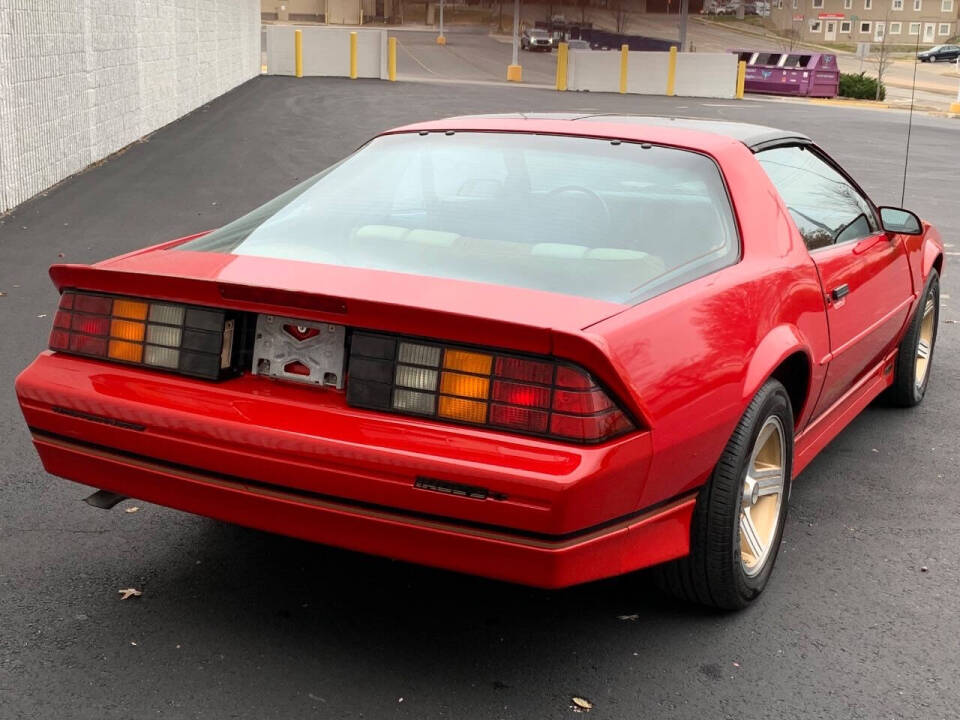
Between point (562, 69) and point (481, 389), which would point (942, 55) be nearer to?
point (562, 69)

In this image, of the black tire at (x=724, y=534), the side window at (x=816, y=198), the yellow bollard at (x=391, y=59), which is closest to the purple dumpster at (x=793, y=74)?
the yellow bollard at (x=391, y=59)

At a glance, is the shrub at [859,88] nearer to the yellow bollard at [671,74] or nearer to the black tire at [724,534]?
the yellow bollard at [671,74]

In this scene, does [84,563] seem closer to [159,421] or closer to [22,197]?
[159,421]

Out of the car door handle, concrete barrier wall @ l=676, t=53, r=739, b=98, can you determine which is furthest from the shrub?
the car door handle

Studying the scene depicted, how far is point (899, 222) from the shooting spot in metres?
4.85

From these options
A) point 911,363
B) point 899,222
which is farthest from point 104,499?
point 911,363

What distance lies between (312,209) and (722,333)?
1418mm

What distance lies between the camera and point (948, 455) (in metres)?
5.11

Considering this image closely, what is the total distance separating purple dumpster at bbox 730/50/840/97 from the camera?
39094 mm

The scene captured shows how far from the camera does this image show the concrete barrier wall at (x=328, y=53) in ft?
123

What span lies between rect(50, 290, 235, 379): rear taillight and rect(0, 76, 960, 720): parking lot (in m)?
0.77

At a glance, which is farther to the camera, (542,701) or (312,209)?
(312,209)

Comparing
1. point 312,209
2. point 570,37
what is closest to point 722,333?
point 312,209

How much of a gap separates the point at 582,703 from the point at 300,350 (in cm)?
117
